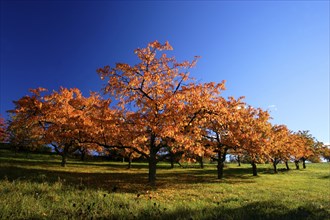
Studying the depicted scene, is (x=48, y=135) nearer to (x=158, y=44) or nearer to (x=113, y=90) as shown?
(x=113, y=90)

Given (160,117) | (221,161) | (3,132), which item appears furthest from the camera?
(3,132)

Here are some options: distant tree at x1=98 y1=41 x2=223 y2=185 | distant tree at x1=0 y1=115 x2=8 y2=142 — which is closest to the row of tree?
distant tree at x1=98 y1=41 x2=223 y2=185

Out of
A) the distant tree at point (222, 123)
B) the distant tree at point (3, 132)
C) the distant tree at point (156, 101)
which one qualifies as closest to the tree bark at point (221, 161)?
the distant tree at point (222, 123)

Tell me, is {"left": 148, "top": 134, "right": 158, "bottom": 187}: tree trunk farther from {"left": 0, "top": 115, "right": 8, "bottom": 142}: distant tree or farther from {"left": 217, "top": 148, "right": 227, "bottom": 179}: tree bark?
{"left": 0, "top": 115, "right": 8, "bottom": 142}: distant tree

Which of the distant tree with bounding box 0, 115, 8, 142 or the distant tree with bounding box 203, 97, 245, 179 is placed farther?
the distant tree with bounding box 0, 115, 8, 142

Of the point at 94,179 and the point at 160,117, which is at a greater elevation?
the point at 160,117

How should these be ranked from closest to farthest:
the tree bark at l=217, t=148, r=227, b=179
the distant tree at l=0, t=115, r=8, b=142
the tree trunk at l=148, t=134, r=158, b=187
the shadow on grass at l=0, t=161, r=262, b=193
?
the shadow on grass at l=0, t=161, r=262, b=193
the tree trunk at l=148, t=134, r=158, b=187
the tree bark at l=217, t=148, r=227, b=179
the distant tree at l=0, t=115, r=8, b=142

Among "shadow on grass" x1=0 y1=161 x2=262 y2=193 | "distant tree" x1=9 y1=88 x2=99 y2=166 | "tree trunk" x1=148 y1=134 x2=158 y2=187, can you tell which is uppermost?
"distant tree" x1=9 y1=88 x2=99 y2=166

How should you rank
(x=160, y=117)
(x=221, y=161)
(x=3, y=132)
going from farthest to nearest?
(x=3, y=132), (x=221, y=161), (x=160, y=117)

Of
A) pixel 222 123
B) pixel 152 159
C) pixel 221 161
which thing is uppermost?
pixel 222 123

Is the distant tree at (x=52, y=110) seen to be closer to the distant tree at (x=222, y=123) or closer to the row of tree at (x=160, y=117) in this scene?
the row of tree at (x=160, y=117)

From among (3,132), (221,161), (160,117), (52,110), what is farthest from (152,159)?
(3,132)

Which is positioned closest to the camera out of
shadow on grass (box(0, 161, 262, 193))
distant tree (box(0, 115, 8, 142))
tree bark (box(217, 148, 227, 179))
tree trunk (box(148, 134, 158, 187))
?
shadow on grass (box(0, 161, 262, 193))

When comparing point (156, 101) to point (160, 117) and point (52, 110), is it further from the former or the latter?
point (52, 110)
